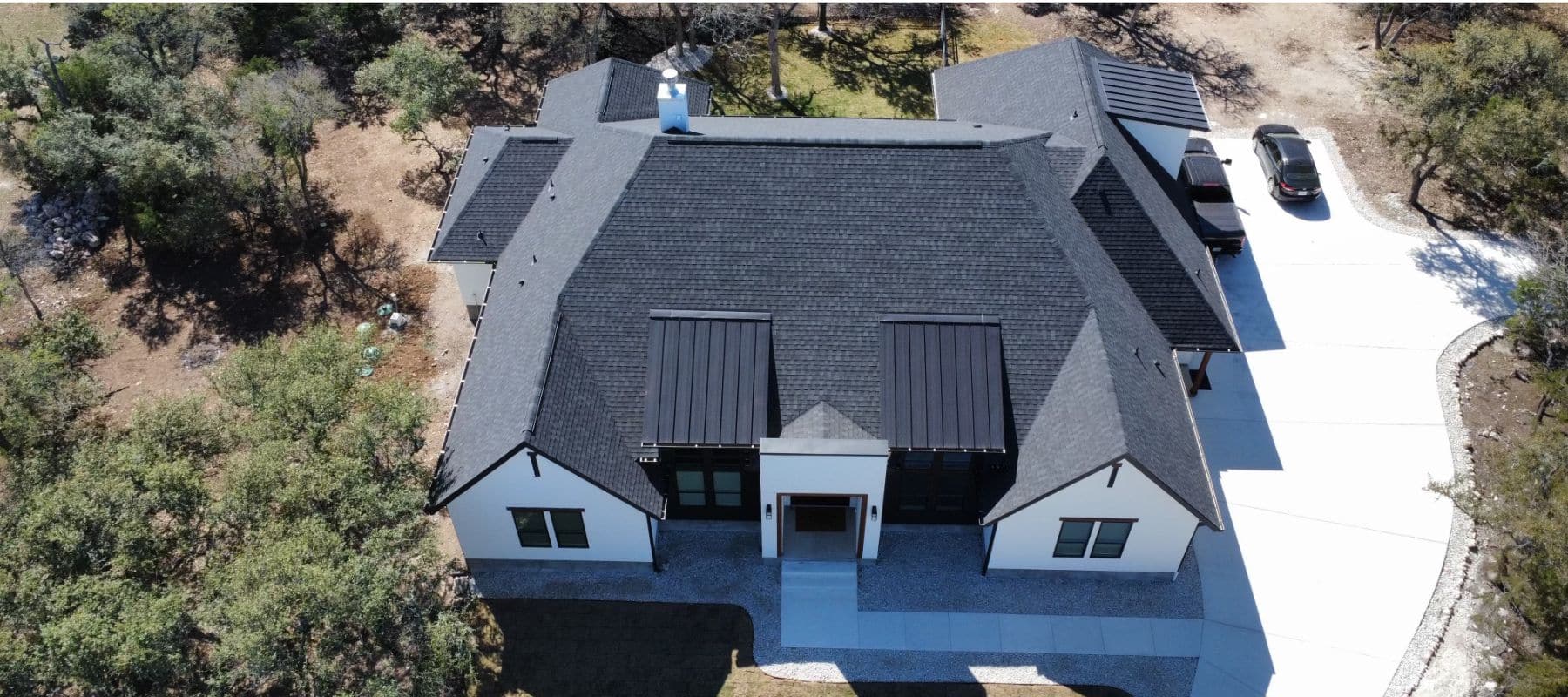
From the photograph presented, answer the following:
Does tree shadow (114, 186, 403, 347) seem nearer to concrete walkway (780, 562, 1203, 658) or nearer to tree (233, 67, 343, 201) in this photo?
tree (233, 67, 343, 201)

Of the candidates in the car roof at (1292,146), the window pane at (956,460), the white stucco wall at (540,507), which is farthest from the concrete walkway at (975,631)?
the car roof at (1292,146)

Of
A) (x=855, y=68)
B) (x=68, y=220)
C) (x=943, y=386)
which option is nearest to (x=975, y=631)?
(x=943, y=386)

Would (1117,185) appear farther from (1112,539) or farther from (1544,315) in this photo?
(1544,315)

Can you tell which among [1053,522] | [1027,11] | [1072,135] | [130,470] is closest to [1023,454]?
[1053,522]

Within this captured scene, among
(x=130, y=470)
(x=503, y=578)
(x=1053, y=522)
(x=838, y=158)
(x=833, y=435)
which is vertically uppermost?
(x=838, y=158)

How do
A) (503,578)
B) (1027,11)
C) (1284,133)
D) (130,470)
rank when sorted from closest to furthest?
1. (130,470)
2. (503,578)
3. (1284,133)
4. (1027,11)

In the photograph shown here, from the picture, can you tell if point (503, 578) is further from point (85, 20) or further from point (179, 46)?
point (85, 20)

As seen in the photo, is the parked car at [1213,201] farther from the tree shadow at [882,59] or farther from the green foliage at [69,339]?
the green foliage at [69,339]

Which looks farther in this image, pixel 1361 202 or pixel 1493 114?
pixel 1361 202
